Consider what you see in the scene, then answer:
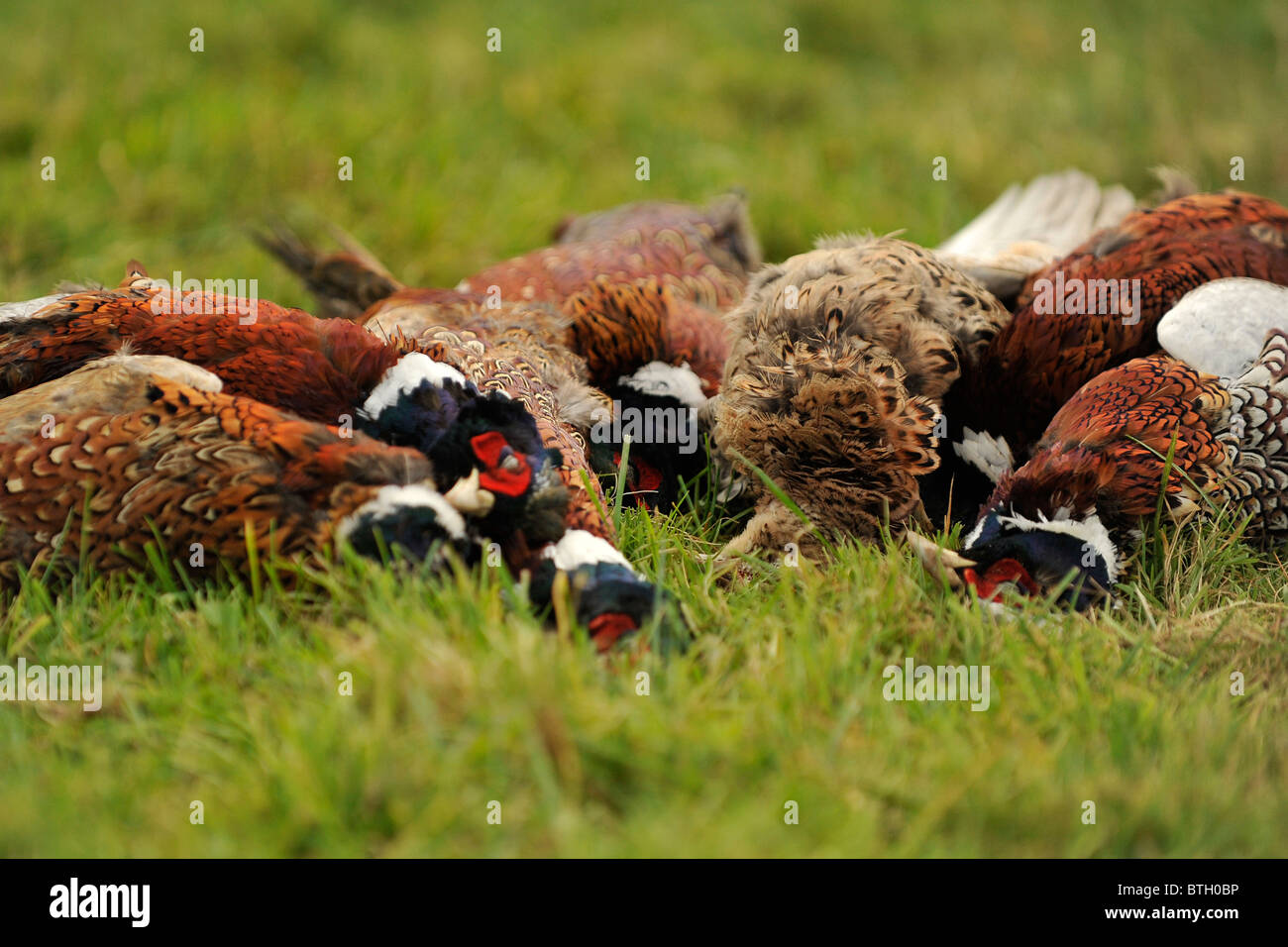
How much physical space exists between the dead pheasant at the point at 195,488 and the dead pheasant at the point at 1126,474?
1385mm

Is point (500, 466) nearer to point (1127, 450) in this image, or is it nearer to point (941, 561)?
point (941, 561)

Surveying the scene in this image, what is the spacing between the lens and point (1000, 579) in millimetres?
3139

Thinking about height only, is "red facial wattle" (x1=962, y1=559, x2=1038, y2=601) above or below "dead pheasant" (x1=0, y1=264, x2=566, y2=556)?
below

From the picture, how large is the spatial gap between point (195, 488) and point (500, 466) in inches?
28.5

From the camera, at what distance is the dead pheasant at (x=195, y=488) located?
2.81 meters

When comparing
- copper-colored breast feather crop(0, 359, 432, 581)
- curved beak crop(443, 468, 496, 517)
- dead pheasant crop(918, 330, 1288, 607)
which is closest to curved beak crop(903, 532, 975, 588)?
dead pheasant crop(918, 330, 1288, 607)

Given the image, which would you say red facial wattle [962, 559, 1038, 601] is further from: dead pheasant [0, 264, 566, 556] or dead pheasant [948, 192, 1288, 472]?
dead pheasant [0, 264, 566, 556]

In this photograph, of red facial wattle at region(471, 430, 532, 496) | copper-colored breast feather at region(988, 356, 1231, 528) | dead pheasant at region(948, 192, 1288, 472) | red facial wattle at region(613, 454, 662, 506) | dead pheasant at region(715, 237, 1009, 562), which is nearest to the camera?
red facial wattle at region(471, 430, 532, 496)

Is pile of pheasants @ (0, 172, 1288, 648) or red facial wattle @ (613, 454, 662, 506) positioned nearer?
pile of pheasants @ (0, 172, 1288, 648)

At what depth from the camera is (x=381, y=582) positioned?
2.66m

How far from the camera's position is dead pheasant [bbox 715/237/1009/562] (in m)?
3.44

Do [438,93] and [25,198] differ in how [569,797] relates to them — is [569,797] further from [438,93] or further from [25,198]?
[438,93]

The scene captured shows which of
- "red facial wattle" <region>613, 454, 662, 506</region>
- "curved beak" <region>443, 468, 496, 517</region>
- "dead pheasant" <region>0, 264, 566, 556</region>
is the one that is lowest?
"curved beak" <region>443, 468, 496, 517</region>

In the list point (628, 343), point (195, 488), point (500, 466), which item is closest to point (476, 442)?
point (500, 466)
